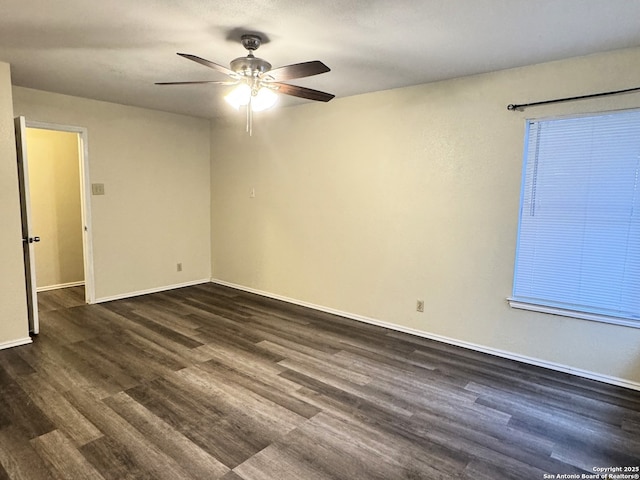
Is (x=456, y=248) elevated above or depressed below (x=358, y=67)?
below

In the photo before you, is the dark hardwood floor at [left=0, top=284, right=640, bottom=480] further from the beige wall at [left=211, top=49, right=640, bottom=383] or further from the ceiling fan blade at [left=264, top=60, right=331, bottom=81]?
the ceiling fan blade at [left=264, top=60, right=331, bottom=81]

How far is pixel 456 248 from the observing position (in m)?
3.47

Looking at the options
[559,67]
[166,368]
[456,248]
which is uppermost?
[559,67]

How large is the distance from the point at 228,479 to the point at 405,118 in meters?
3.25

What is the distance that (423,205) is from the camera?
363cm

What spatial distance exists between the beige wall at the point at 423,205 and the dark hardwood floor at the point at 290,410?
12.7 inches

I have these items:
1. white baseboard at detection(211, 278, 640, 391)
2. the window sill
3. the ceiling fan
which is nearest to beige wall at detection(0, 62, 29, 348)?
the ceiling fan

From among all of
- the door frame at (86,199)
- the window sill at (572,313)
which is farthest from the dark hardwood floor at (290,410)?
the door frame at (86,199)

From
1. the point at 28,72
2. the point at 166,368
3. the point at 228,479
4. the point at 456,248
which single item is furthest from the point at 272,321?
the point at 28,72

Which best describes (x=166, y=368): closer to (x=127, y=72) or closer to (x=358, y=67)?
(x=127, y=72)

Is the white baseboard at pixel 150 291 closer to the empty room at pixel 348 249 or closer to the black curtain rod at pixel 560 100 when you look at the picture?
the empty room at pixel 348 249

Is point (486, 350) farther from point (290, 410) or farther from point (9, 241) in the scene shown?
point (9, 241)

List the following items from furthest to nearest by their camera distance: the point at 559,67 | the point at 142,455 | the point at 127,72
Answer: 1. the point at 127,72
2. the point at 559,67
3. the point at 142,455

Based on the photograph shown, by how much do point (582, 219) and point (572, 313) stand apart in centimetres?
73
